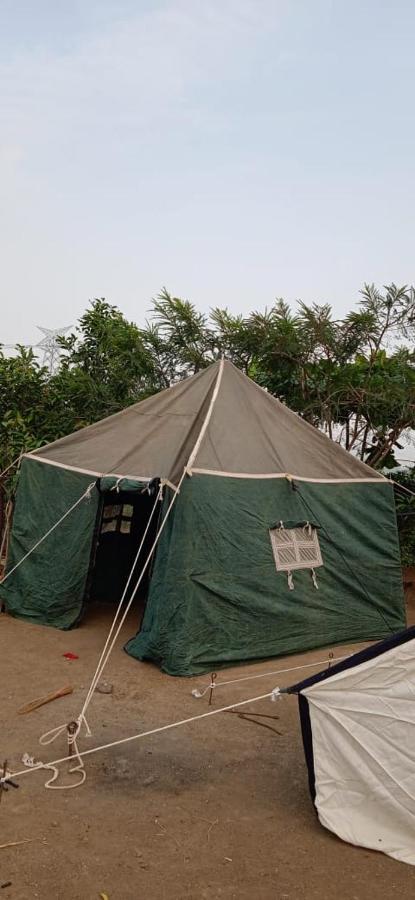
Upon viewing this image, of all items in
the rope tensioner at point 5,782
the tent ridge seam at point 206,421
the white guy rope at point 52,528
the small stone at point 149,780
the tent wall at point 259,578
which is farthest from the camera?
the white guy rope at point 52,528

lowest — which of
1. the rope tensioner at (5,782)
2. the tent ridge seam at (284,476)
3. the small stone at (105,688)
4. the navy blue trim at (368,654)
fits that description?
the rope tensioner at (5,782)

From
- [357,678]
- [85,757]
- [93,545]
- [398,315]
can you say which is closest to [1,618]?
[93,545]

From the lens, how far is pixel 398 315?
32.0 ft

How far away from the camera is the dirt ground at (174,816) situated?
3002mm

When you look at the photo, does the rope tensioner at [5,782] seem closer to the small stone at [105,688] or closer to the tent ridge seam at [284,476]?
the small stone at [105,688]

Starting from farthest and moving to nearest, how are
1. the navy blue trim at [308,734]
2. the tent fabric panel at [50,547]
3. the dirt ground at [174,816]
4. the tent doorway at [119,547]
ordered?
the tent doorway at [119,547]
the tent fabric panel at [50,547]
the navy blue trim at [308,734]
the dirt ground at [174,816]

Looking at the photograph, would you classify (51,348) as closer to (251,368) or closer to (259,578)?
(251,368)

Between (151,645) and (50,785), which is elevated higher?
(151,645)

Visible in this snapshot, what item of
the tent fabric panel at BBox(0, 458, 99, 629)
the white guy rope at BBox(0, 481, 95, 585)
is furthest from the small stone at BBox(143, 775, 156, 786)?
the white guy rope at BBox(0, 481, 95, 585)

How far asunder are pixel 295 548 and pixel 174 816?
10.7ft

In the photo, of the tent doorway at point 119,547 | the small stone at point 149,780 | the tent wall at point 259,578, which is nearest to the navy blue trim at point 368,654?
the small stone at point 149,780

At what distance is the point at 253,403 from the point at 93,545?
228cm

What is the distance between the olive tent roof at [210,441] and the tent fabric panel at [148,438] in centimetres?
1

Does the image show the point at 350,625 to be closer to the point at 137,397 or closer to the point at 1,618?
the point at 1,618
